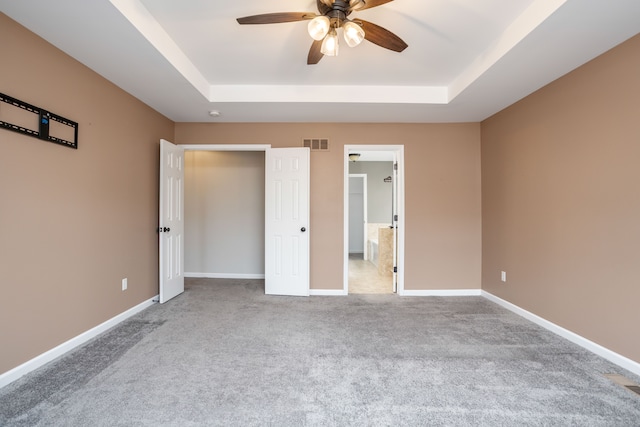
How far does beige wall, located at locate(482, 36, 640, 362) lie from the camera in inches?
84.7

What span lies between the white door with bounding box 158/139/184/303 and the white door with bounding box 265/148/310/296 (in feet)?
4.05

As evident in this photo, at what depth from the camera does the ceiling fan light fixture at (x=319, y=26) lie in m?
1.82

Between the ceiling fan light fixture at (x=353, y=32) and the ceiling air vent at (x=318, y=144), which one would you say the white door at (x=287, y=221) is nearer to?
the ceiling air vent at (x=318, y=144)

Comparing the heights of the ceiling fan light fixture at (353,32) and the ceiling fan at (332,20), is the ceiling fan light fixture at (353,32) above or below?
below

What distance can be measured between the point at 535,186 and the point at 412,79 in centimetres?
180

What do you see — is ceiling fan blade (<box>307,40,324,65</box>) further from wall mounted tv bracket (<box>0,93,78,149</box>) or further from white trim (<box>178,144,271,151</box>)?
wall mounted tv bracket (<box>0,93,78,149</box>)

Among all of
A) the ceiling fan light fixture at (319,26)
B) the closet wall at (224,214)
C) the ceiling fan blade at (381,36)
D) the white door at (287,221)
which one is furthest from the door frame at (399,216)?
the ceiling fan light fixture at (319,26)

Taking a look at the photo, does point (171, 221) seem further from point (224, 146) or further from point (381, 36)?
point (381, 36)

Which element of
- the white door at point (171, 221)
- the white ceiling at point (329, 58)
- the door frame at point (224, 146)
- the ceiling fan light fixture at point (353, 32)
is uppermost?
the white ceiling at point (329, 58)

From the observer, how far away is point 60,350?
231 centimetres

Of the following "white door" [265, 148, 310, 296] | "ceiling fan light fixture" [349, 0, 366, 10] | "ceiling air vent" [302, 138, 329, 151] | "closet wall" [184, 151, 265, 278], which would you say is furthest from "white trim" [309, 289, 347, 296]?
"ceiling fan light fixture" [349, 0, 366, 10]

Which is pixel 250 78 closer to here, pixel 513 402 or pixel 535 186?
pixel 535 186

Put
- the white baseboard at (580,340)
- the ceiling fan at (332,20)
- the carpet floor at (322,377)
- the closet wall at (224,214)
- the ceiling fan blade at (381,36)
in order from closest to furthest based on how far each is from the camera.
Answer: the carpet floor at (322,377) < the ceiling fan at (332,20) < the ceiling fan blade at (381,36) < the white baseboard at (580,340) < the closet wall at (224,214)

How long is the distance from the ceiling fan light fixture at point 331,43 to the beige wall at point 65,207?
2.16 metres
